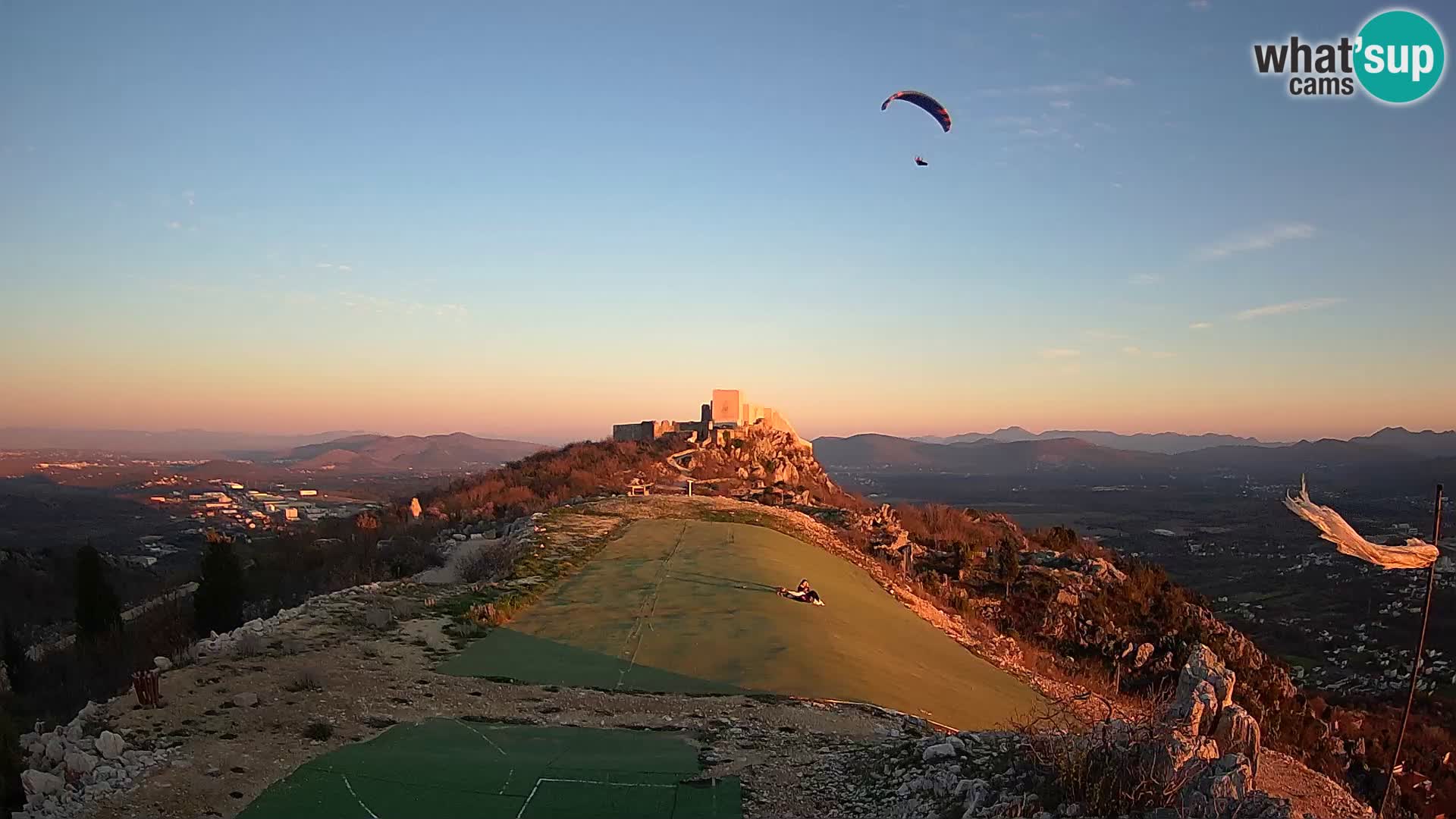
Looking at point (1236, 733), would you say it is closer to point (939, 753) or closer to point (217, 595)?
point (939, 753)

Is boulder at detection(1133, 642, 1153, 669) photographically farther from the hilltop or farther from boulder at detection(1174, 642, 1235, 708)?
boulder at detection(1174, 642, 1235, 708)

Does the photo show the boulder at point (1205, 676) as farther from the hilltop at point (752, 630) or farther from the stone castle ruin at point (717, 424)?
the stone castle ruin at point (717, 424)

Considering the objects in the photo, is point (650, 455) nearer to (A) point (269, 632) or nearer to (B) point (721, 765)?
(A) point (269, 632)

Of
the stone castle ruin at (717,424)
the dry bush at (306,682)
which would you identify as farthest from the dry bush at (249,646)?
the stone castle ruin at (717,424)

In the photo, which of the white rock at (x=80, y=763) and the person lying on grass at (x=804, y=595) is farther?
A: the person lying on grass at (x=804, y=595)

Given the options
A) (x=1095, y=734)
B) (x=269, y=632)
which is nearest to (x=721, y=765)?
(x=1095, y=734)

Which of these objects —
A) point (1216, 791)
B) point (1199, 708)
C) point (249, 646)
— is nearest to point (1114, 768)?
point (1216, 791)

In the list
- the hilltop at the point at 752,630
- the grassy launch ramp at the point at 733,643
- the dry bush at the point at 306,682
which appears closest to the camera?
the hilltop at the point at 752,630

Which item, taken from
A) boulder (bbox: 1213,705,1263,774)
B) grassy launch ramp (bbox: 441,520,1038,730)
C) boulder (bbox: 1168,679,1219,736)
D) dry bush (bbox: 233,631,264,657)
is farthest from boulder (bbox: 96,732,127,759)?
boulder (bbox: 1213,705,1263,774)
